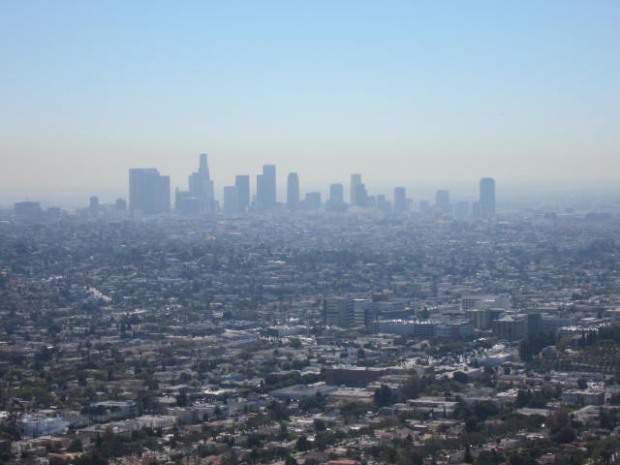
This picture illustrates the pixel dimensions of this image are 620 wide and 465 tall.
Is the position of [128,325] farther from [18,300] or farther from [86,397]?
[86,397]

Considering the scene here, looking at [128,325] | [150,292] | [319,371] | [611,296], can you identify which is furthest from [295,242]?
[319,371]

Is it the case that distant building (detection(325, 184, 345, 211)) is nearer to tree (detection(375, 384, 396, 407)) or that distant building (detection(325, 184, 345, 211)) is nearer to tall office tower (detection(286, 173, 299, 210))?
tall office tower (detection(286, 173, 299, 210))

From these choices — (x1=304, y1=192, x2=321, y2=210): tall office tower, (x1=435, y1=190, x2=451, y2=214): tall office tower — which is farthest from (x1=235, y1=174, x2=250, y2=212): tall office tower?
(x1=435, y1=190, x2=451, y2=214): tall office tower

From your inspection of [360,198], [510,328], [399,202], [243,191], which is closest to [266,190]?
[243,191]

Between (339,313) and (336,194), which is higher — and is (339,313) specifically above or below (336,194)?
below

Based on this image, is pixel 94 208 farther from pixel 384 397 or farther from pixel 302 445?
pixel 302 445
